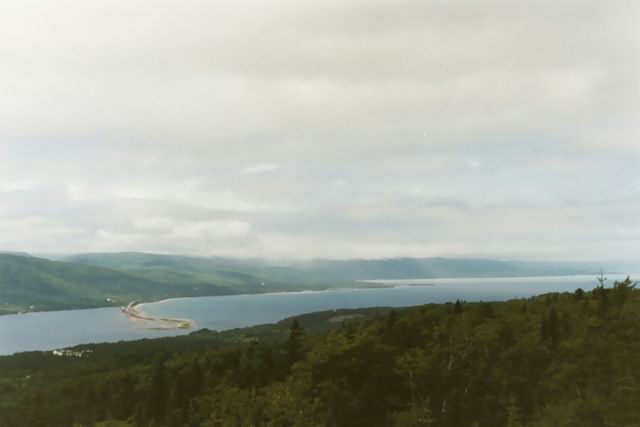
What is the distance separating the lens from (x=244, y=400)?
5678 cm

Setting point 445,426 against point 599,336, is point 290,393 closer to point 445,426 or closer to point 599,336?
point 445,426

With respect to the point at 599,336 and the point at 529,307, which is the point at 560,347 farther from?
the point at 529,307

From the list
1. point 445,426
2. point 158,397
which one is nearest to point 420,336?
point 445,426

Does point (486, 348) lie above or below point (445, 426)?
above

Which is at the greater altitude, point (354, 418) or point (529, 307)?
point (529, 307)

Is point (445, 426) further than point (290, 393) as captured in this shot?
Yes

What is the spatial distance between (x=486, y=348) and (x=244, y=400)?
1176 inches

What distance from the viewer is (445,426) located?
176ft

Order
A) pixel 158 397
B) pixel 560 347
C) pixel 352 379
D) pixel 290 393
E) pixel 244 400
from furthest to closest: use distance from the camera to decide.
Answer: pixel 158 397 < pixel 560 347 < pixel 244 400 < pixel 352 379 < pixel 290 393

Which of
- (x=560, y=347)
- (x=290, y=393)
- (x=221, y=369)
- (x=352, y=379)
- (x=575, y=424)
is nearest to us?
(x=575, y=424)

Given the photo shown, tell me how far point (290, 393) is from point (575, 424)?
26.0m

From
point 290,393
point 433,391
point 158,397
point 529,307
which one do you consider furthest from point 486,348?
point 158,397

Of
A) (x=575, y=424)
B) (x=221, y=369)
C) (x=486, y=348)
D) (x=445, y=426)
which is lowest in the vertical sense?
(x=221, y=369)

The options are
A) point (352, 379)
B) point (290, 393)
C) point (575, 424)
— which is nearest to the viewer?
point (575, 424)
